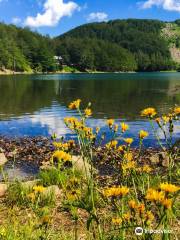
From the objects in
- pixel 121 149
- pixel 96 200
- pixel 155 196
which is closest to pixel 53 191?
pixel 96 200

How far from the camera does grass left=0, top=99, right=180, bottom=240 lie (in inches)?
140

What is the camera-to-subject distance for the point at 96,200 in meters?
9.10

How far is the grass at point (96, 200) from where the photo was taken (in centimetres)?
357

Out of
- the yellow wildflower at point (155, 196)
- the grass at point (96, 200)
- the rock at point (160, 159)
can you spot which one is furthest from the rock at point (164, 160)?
the yellow wildflower at point (155, 196)

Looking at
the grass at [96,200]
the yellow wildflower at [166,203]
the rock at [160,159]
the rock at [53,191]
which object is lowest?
the rock at [160,159]

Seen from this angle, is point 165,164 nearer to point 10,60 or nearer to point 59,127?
point 59,127

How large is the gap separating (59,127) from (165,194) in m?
26.8

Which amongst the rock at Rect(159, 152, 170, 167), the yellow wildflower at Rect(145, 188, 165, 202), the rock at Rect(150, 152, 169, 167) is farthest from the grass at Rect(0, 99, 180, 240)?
the rock at Rect(150, 152, 169, 167)

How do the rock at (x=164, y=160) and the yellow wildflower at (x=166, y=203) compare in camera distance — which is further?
the rock at (x=164, y=160)

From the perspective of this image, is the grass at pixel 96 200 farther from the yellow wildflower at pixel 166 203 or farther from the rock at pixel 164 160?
the rock at pixel 164 160

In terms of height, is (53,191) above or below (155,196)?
below

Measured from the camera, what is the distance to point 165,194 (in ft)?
9.98

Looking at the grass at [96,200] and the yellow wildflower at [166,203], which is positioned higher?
the yellow wildflower at [166,203]

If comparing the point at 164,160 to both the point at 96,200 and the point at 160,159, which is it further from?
the point at 96,200
